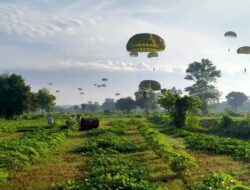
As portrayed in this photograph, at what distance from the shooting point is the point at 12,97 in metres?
67.2

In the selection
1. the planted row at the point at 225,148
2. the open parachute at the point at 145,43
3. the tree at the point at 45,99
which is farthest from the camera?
the tree at the point at 45,99

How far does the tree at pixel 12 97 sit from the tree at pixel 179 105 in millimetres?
30850

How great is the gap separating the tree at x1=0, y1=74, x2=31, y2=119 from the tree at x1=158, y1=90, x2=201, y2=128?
30850 mm

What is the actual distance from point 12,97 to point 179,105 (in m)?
33.7

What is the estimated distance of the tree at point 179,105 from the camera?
143 ft

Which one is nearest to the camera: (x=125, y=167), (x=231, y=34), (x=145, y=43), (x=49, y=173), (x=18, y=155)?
(x=125, y=167)

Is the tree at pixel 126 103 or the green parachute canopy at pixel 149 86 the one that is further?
the tree at pixel 126 103

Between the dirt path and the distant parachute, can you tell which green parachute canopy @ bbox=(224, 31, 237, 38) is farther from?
the dirt path

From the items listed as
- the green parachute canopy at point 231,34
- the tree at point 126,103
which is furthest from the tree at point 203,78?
the green parachute canopy at point 231,34

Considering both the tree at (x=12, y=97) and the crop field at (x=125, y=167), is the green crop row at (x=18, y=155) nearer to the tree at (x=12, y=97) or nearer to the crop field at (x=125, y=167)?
the crop field at (x=125, y=167)

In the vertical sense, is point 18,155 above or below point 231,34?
below

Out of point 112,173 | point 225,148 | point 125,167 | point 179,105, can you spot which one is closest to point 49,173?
point 125,167

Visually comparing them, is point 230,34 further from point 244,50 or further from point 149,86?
point 149,86

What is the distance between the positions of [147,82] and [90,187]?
169 feet
